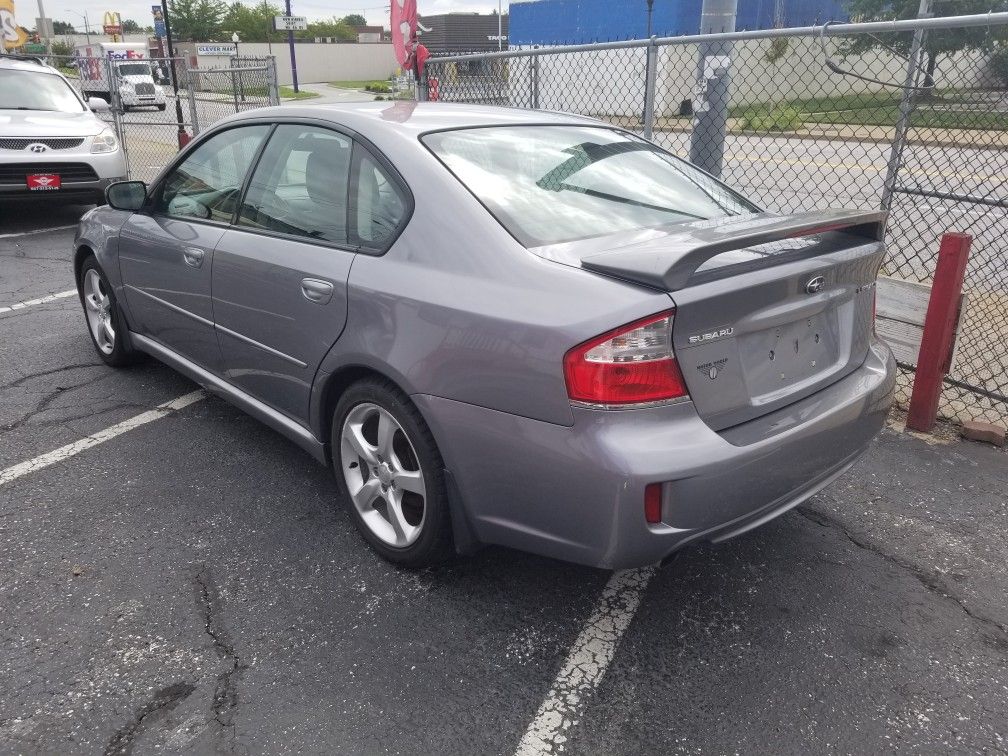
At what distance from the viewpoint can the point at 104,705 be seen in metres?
2.29

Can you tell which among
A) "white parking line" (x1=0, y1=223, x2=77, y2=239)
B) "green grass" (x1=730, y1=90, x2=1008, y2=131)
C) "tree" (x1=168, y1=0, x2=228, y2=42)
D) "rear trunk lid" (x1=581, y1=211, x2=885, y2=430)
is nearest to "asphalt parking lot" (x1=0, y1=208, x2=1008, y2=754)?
"rear trunk lid" (x1=581, y1=211, x2=885, y2=430)

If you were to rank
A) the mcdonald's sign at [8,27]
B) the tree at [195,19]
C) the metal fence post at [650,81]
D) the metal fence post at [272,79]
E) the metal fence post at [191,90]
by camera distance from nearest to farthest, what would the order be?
the metal fence post at [650,81] → the metal fence post at [272,79] → the metal fence post at [191,90] → the mcdonald's sign at [8,27] → the tree at [195,19]

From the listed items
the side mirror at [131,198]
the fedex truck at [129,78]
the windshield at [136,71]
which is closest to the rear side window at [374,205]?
the side mirror at [131,198]

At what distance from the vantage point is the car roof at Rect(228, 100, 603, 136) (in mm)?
3029

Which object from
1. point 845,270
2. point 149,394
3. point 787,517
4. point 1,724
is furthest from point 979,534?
point 149,394

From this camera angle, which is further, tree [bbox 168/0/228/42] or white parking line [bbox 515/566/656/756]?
tree [bbox 168/0/228/42]

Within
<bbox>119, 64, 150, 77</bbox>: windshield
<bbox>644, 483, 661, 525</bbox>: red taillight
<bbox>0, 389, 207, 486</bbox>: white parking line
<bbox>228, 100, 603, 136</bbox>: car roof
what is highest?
<bbox>119, 64, 150, 77</bbox>: windshield

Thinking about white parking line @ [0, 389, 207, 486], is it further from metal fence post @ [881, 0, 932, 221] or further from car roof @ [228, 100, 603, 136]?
metal fence post @ [881, 0, 932, 221]

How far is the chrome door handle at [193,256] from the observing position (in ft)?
11.8

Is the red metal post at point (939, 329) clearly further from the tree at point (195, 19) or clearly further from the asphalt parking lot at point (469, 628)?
the tree at point (195, 19)

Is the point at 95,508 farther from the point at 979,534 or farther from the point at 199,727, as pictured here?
the point at 979,534

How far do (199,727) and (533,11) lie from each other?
35519 mm

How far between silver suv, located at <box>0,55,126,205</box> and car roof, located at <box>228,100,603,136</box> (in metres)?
6.55

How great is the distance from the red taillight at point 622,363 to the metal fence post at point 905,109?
2.55m
